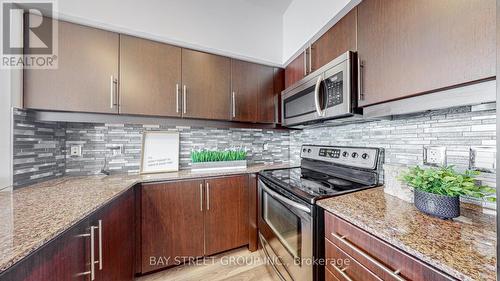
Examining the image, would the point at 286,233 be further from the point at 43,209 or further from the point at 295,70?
the point at 295,70

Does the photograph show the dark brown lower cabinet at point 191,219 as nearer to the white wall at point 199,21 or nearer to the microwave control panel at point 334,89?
the microwave control panel at point 334,89

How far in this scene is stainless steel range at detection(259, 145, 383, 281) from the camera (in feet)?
3.15

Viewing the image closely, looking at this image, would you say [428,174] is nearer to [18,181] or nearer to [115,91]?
[115,91]

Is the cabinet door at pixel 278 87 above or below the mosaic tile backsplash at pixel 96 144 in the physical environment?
above

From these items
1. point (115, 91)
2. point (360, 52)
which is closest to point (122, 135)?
point (115, 91)

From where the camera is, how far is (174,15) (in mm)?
1610

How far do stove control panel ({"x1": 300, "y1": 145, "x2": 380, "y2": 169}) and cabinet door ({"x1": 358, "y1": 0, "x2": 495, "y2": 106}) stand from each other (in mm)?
446

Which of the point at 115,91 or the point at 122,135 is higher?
the point at 115,91

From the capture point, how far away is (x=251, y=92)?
1.98 metres

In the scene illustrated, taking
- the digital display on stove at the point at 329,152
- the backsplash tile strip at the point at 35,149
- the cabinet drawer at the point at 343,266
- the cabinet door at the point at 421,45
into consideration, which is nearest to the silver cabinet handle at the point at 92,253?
the backsplash tile strip at the point at 35,149

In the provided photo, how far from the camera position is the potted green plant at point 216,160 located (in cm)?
183

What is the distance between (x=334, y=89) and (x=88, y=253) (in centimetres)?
162

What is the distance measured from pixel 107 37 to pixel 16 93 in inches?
26.6

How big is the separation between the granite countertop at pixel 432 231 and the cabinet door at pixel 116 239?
3.79 ft
